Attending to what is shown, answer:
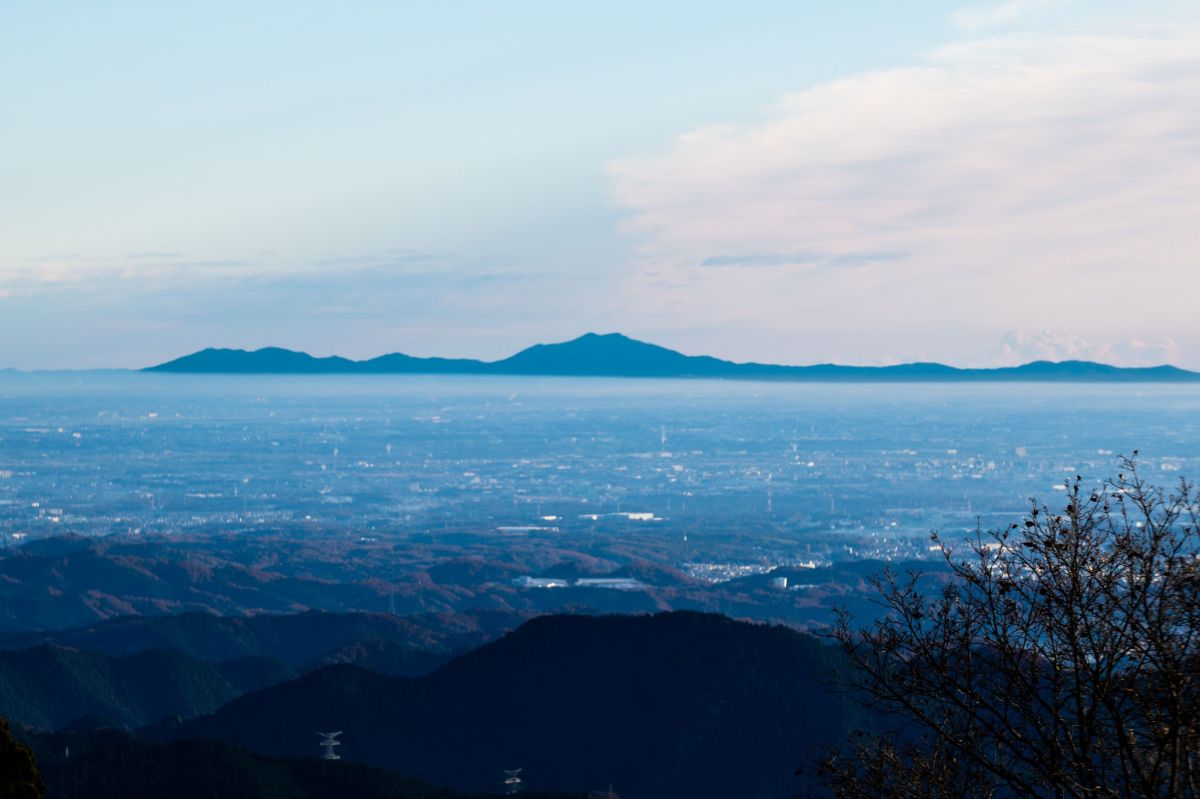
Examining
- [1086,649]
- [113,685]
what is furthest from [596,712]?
[1086,649]

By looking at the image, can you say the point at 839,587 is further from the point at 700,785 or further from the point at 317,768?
the point at 317,768

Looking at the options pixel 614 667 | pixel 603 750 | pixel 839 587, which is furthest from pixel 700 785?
pixel 839 587

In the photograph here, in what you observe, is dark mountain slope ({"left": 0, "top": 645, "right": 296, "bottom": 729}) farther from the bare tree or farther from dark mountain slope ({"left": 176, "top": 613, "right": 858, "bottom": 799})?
the bare tree

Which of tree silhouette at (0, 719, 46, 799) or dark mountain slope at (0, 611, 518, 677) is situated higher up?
tree silhouette at (0, 719, 46, 799)

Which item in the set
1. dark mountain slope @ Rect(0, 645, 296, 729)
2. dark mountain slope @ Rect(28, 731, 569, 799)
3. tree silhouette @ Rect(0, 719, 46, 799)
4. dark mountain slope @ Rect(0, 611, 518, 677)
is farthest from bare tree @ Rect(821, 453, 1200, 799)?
dark mountain slope @ Rect(0, 611, 518, 677)

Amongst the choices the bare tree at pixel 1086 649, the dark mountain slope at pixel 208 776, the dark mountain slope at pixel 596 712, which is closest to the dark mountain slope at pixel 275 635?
the dark mountain slope at pixel 596 712

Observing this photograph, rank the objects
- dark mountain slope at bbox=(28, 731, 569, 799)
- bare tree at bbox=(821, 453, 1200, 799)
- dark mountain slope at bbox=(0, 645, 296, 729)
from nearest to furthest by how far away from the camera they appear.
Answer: bare tree at bbox=(821, 453, 1200, 799) → dark mountain slope at bbox=(28, 731, 569, 799) → dark mountain slope at bbox=(0, 645, 296, 729)

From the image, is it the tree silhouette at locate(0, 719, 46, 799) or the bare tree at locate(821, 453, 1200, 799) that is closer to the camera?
the bare tree at locate(821, 453, 1200, 799)
